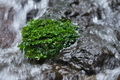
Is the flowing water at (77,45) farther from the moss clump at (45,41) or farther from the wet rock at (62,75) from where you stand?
the moss clump at (45,41)

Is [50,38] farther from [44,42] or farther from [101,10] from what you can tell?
[101,10]

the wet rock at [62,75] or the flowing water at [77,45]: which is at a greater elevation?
the flowing water at [77,45]

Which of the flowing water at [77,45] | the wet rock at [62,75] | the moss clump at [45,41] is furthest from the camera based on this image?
the moss clump at [45,41]

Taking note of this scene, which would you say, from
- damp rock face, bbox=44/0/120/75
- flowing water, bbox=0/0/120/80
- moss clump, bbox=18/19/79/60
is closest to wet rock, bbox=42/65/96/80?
flowing water, bbox=0/0/120/80

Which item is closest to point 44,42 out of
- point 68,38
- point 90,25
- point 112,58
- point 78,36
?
point 68,38

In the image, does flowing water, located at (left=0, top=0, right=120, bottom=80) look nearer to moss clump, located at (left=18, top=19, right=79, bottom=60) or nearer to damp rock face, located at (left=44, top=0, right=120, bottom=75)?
damp rock face, located at (left=44, top=0, right=120, bottom=75)

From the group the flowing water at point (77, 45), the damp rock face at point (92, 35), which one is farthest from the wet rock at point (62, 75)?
the damp rock face at point (92, 35)

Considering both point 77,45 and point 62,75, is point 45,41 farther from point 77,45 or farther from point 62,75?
point 62,75

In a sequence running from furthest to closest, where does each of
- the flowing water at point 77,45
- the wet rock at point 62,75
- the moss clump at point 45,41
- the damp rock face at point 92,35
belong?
the moss clump at point 45,41
the damp rock face at point 92,35
the flowing water at point 77,45
the wet rock at point 62,75
